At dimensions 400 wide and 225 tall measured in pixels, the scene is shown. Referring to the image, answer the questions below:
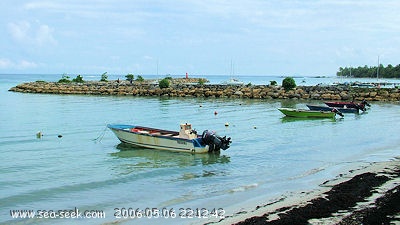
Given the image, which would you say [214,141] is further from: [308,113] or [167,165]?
[308,113]

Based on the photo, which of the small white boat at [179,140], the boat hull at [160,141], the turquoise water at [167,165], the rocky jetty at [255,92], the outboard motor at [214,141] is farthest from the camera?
the rocky jetty at [255,92]

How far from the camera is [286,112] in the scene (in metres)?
39.8

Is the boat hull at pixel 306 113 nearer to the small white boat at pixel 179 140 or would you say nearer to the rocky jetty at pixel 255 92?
the small white boat at pixel 179 140

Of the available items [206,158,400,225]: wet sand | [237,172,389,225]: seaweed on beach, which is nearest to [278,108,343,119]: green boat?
[206,158,400,225]: wet sand

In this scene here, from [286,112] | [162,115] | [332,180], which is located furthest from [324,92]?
[332,180]

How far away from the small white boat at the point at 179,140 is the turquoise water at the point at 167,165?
43cm

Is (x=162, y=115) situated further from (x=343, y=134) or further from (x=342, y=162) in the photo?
(x=342, y=162)

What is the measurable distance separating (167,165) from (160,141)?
3.37m

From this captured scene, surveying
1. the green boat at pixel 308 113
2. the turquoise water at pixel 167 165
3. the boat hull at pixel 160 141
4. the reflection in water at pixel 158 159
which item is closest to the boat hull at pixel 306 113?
the green boat at pixel 308 113

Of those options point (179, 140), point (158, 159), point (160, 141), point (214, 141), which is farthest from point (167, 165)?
point (160, 141)

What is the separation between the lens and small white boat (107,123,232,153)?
2114 centimetres

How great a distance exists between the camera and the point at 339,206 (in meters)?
11.3

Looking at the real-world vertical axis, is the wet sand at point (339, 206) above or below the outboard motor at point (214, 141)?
below

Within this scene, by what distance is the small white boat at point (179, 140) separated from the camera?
2114cm
